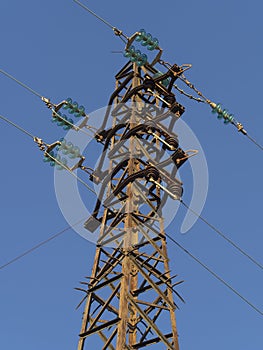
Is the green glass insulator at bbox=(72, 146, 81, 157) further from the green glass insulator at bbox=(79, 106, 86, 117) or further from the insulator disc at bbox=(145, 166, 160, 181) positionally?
the insulator disc at bbox=(145, 166, 160, 181)

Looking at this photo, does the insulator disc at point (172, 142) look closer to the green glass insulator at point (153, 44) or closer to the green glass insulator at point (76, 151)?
the green glass insulator at point (76, 151)

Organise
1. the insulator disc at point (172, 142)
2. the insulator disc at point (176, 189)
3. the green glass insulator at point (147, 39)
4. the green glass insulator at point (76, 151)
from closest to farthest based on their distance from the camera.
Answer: the insulator disc at point (176, 189)
the insulator disc at point (172, 142)
the green glass insulator at point (76, 151)
the green glass insulator at point (147, 39)

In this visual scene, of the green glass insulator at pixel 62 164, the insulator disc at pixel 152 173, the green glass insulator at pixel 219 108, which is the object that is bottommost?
the insulator disc at pixel 152 173

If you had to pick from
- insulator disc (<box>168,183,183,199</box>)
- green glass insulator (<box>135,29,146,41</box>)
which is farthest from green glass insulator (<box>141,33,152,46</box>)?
insulator disc (<box>168,183,183,199</box>)

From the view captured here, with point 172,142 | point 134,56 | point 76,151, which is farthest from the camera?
point 134,56

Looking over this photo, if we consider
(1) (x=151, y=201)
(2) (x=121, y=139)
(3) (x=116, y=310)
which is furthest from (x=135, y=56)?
(3) (x=116, y=310)

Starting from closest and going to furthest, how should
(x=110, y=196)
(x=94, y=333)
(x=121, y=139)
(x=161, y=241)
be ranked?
1. (x=94, y=333)
2. (x=161, y=241)
3. (x=110, y=196)
4. (x=121, y=139)

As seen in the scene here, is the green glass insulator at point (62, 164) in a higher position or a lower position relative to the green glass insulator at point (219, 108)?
lower

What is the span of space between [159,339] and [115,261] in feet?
8.89

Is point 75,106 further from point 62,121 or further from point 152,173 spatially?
point 152,173

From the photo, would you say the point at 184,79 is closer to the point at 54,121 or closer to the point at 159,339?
the point at 54,121

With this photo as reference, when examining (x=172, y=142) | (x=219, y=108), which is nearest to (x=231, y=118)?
(x=219, y=108)

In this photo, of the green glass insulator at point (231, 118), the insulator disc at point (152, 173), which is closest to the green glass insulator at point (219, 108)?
the green glass insulator at point (231, 118)

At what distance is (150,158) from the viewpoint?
808 inches
